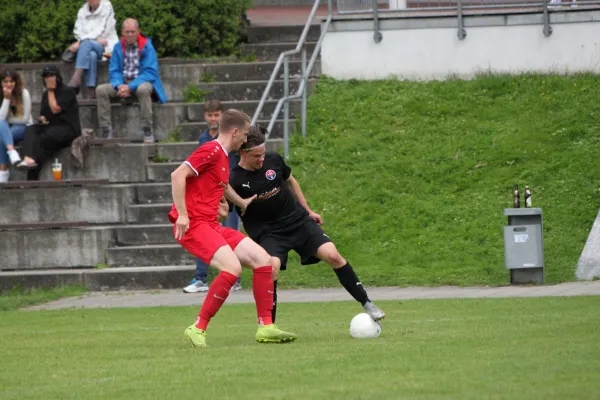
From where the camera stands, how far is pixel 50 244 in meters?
18.7

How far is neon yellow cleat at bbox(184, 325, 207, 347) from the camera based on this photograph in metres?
10.4

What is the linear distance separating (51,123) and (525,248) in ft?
26.6

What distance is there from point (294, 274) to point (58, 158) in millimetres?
4964

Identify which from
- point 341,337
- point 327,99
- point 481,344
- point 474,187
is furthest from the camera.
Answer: point 327,99

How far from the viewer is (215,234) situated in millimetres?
10508

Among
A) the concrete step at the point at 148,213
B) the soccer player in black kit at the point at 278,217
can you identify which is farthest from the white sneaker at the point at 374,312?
the concrete step at the point at 148,213

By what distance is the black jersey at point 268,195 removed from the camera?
11281 millimetres

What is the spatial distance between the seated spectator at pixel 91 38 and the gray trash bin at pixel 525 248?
8513 mm

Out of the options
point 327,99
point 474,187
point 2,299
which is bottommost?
point 2,299

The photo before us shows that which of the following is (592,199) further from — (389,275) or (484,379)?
(484,379)

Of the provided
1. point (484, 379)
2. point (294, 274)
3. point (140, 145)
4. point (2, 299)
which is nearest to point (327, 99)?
point (140, 145)

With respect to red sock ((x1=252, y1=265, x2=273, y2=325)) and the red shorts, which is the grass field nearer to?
red sock ((x1=252, y1=265, x2=273, y2=325))

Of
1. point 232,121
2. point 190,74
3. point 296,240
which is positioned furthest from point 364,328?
point 190,74

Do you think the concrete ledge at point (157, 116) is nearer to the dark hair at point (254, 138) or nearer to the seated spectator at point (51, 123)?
the seated spectator at point (51, 123)
